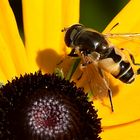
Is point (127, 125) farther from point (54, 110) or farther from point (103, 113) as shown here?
point (54, 110)

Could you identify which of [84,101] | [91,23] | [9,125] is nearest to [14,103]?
[9,125]

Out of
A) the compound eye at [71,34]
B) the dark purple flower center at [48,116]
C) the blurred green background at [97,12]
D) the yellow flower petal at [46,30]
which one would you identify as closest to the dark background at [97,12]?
the blurred green background at [97,12]

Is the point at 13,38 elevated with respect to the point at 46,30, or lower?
lower

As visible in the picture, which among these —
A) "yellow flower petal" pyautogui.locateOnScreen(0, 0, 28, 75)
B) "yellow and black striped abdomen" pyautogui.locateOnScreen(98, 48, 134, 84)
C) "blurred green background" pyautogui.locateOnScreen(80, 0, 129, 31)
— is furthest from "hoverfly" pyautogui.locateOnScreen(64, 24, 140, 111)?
"blurred green background" pyautogui.locateOnScreen(80, 0, 129, 31)

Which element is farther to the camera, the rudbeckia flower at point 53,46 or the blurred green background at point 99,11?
the blurred green background at point 99,11

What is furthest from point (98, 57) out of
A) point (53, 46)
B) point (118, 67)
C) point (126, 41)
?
point (53, 46)

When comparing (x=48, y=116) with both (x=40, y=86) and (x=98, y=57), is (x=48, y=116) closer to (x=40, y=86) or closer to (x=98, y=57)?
(x=40, y=86)

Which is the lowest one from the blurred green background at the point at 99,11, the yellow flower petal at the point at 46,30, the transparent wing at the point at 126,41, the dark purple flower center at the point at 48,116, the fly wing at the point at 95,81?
the dark purple flower center at the point at 48,116

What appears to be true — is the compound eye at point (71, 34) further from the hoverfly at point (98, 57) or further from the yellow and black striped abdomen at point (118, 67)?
the yellow and black striped abdomen at point (118, 67)
